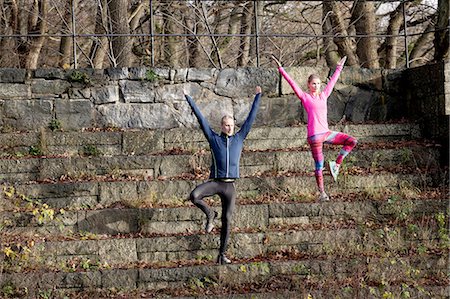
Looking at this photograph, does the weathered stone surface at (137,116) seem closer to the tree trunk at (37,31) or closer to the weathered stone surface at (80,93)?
the weathered stone surface at (80,93)

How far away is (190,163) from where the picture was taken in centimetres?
1074

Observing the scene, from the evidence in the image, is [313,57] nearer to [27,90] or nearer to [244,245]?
[27,90]

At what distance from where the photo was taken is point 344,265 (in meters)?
8.69

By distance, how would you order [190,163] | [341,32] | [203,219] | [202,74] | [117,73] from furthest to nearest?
[341,32]
[202,74]
[117,73]
[190,163]
[203,219]

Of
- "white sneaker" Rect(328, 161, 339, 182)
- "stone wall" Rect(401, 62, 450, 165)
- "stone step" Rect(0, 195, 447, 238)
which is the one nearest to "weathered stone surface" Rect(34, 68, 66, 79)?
"stone step" Rect(0, 195, 447, 238)

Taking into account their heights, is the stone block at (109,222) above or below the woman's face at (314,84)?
below

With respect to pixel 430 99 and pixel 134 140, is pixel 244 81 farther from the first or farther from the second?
pixel 430 99

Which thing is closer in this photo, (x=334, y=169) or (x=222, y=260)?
(x=222, y=260)

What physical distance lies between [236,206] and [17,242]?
101 inches

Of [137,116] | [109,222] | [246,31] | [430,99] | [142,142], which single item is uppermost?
[246,31]

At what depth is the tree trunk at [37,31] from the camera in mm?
15688

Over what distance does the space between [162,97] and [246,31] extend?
6814 millimetres

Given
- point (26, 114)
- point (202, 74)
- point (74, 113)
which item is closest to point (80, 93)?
point (74, 113)

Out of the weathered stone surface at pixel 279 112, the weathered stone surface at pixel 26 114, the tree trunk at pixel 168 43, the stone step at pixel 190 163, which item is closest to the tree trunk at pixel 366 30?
the tree trunk at pixel 168 43
